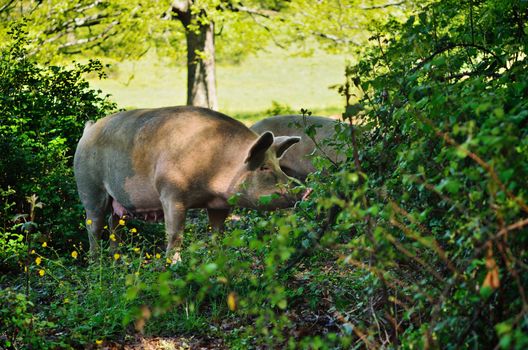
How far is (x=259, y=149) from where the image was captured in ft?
25.1

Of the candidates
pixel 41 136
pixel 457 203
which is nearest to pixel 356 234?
pixel 457 203

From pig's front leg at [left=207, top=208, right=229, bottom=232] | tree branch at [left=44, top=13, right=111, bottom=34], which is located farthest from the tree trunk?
pig's front leg at [left=207, top=208, right=229, bottom=232]

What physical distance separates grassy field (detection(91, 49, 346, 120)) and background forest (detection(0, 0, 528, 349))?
22872mm

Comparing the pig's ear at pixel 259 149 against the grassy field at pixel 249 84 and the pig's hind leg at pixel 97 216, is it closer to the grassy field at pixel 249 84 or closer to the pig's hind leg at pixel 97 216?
the pig's hind leg at pixel 97 216

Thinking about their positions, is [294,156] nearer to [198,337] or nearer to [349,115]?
[198,337]

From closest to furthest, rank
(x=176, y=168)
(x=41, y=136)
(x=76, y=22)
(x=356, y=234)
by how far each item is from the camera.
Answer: (x=356, y=234) < (x=176, y=168) < (x=41, y=136) < (x=76, y=22)

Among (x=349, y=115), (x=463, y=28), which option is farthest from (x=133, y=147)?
(x=349, y=115)

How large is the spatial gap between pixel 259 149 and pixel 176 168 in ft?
2.75

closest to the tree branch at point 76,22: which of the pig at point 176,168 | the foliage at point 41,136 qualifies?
the foliage at point 41,136

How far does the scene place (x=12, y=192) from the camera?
858 cm

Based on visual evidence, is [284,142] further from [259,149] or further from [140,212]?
[140,212]

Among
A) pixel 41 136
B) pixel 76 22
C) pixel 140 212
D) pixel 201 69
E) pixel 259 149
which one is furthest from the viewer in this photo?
pixel 201 69

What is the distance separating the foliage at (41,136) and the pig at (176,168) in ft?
1.82

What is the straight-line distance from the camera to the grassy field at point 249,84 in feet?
118
